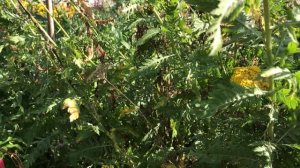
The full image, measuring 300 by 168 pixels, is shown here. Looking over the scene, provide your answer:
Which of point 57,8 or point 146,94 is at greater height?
point 57,8

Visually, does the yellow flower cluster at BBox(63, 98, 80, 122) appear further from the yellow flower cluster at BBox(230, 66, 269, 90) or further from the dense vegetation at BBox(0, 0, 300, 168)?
the yellow flower cluster at BBox(230, 66, 269, 90)

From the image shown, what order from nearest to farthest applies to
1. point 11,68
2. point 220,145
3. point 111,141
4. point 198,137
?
point 220,145
point 198,137
point 111,141
point 11,68

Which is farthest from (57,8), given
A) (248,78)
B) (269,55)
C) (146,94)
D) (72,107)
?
(269,55)

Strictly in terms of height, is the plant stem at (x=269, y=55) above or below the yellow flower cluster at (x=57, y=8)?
below

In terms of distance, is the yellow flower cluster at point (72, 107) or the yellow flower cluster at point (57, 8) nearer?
the yellow flower cluster at point (72, 107)

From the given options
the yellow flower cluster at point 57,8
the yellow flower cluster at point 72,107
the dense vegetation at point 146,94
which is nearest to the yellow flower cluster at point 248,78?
the dense vegetation at point 146,94

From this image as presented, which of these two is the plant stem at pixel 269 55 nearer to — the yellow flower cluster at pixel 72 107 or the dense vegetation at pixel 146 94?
the dense vegetation at pixel 146 94

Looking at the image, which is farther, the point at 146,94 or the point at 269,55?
the point at 146,94

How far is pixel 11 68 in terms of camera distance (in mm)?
2547

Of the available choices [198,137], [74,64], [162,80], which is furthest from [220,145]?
[74,64]

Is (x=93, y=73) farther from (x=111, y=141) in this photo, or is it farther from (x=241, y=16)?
(x=241, y=16)

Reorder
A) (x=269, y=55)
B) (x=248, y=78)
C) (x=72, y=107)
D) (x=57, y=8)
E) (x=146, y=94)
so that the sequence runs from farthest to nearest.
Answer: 1. (x=57, y=8)
2. (x=146, y=94)
3. (x=72, y=107)
4. (x=248, y=78)
5. (x=269, y=55)

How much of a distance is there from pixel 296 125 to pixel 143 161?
688 mm

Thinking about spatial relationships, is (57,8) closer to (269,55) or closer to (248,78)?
(248,78)
